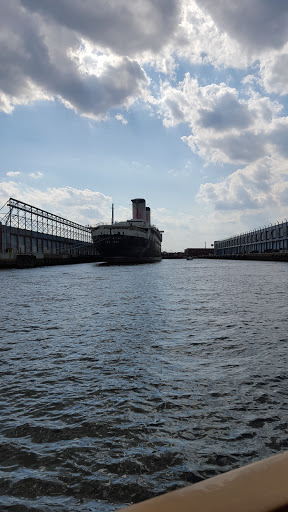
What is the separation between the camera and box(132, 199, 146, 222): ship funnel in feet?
336

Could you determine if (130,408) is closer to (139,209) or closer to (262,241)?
(139,209)

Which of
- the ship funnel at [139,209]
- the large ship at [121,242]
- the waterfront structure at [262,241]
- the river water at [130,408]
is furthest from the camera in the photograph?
the waterfront structure at [262,241]

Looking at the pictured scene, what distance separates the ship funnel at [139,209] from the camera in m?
103

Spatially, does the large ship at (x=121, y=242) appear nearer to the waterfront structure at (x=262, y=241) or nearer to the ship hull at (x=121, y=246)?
the ship hull at (x=121, y=246)

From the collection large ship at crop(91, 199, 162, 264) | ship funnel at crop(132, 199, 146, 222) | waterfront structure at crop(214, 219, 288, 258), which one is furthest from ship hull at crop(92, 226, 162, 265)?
waterfront structure at crop(214, 219, 288, 258)

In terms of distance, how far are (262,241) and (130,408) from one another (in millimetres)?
136113

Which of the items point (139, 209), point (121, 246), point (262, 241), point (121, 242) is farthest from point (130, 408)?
point (262, 241)

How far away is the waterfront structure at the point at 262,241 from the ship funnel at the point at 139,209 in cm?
4782

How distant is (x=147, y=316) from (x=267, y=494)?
13491mm

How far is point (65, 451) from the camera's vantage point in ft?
15.4

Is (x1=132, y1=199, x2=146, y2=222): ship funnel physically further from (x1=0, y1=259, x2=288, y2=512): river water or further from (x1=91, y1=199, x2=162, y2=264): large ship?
(x1=0, y1=259, x2=288, y2=512): river water

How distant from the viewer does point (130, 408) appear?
600 centimetres

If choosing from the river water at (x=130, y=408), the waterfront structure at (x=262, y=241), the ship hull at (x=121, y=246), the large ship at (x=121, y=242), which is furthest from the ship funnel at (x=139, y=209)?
the river water at (x=130, y=408)

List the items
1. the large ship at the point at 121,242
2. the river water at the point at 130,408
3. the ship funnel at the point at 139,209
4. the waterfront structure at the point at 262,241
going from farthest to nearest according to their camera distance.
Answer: the waterfront structure at the point at 262,241 → the ship funnel at the point at 139,209 → the large ship at the point at 121,242 → the river water at the point at 130,408
